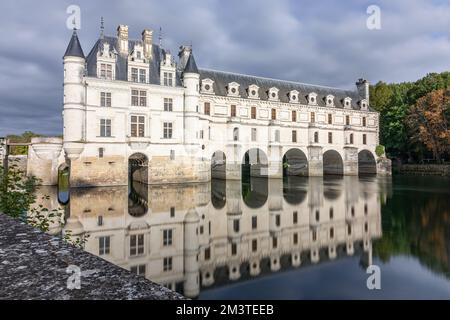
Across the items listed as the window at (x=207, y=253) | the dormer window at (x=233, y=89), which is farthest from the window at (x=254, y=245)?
the dormer window at (x=233, y=89)

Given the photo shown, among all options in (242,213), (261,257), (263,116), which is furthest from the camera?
(263,116)

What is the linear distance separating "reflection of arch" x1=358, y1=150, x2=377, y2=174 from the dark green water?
2271 centimetres

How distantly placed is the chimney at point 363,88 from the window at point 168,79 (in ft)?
91.2

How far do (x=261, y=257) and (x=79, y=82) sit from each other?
19.8m

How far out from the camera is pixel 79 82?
893 inches

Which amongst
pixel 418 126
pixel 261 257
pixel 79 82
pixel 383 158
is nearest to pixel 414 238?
pixel 261 257

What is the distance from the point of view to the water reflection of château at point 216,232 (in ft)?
26.3

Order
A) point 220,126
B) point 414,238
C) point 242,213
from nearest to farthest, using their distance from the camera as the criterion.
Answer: point 414,238, point 242,213, point 220,126

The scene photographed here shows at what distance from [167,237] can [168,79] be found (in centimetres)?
1824

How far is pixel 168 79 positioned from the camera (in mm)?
26031

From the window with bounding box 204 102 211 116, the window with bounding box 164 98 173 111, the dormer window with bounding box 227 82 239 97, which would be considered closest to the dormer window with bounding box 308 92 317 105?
the dormer window with bounding box 227 82 239 97

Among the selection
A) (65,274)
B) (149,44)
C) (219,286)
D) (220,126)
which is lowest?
(219,286)

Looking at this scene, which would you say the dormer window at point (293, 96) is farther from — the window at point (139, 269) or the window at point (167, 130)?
the window at point (139, 269)

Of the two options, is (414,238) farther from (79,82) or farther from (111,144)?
(79,82)
